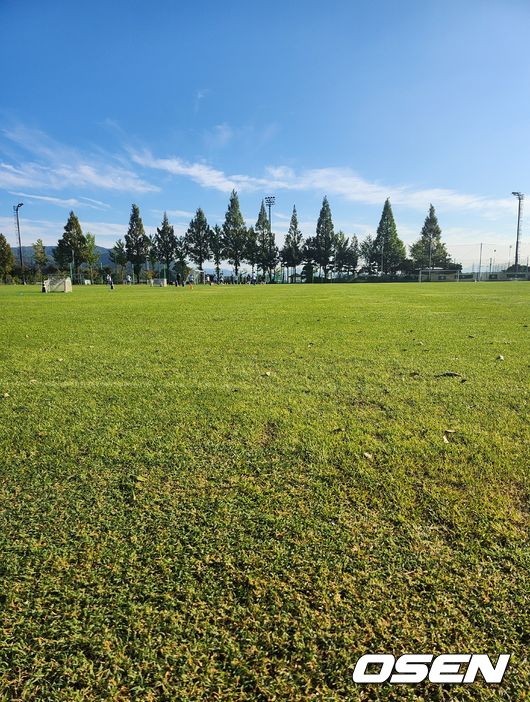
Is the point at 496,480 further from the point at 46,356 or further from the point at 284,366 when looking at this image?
the point at 46,356

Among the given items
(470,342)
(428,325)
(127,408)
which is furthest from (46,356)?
(428,325)

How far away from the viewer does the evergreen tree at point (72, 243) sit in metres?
63.1

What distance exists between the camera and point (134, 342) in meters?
6.20

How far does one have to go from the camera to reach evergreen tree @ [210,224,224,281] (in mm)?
79375

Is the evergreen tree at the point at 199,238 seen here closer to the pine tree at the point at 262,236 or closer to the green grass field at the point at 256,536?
the pine tree at the point at 262,236

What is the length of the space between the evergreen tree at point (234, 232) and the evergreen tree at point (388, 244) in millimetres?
28021

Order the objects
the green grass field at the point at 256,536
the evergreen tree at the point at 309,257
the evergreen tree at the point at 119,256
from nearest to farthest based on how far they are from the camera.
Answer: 1. the green grass field at the point at 256,536
2. the evergreen tree at the point at 119,256
3. the evergreen tree at the point at 309,257

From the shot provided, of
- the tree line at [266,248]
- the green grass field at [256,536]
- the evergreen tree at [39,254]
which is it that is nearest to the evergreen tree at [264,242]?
the tree line at [266,248]

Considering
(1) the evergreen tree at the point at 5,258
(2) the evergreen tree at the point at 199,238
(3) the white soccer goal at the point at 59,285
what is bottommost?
(3) the white soccer goal at the point at 59,285

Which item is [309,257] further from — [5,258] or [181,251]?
[5,258]

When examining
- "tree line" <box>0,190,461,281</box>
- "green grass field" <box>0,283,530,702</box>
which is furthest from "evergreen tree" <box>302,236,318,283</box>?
"green grass field" <box>0,283,530,702</box>

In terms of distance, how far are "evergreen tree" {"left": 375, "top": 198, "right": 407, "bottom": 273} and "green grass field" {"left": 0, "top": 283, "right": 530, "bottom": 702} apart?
8344 centimetres

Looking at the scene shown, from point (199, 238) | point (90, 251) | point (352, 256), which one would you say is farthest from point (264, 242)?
point (90, 251)

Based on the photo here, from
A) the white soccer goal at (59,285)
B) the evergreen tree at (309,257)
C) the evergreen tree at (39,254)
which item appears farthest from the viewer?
the evergreen tree at (309,257)
